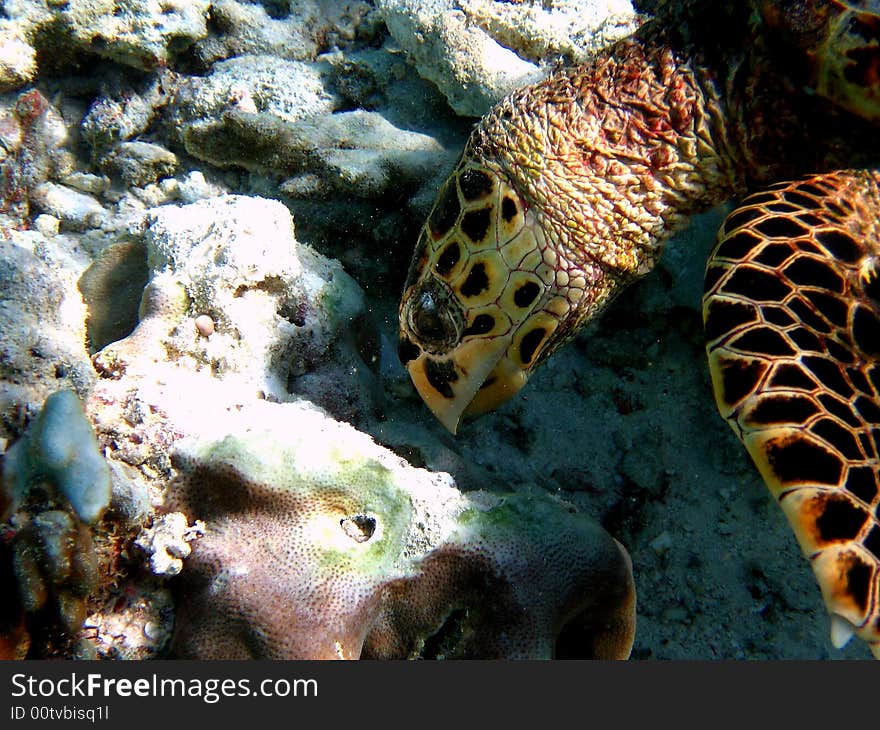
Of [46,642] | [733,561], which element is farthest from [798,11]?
[46,642]

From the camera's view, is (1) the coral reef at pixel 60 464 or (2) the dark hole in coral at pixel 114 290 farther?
(2) the dark hole in coral at pixel 114 290

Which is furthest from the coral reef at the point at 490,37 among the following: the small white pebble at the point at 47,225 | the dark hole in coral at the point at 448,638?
the dark hole in coral at the point at 448,638

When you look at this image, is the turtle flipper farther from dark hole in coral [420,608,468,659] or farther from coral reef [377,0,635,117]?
coral reef [377,0,635,117]

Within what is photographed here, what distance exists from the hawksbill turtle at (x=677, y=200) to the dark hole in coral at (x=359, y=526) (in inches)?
22.3

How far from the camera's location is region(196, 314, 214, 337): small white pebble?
181cm

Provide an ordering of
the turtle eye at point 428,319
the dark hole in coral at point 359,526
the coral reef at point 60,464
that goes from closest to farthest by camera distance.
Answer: the coral reef at point 60,464, the dark hole in coral at point 359,526, the turtle eye at point 428,319

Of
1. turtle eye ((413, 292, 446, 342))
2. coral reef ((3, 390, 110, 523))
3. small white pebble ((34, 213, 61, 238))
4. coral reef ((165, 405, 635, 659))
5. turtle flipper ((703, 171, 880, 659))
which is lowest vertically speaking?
small white pebble ((34, 213, 61, 238))

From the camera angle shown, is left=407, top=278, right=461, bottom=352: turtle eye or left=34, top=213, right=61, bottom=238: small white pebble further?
left=34, top=213, right=61, bottom=238: small white pebble

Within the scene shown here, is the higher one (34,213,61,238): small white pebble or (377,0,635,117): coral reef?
(377,0,635,117): coral reef

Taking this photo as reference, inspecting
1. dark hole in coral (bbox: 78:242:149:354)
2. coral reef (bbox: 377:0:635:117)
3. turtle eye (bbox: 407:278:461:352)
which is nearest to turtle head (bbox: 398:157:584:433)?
turtle eye (bbox: 407:278:461:352)

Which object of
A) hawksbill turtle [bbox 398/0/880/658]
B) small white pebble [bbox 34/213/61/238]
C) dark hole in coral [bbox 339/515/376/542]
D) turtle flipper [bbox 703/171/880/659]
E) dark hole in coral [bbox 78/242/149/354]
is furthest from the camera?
small white pebble [bbox 34/213/61/238]

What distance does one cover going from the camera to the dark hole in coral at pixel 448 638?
1484 millimetres

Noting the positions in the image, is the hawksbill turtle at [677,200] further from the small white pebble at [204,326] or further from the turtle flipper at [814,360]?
the small white pebble at [204,326]

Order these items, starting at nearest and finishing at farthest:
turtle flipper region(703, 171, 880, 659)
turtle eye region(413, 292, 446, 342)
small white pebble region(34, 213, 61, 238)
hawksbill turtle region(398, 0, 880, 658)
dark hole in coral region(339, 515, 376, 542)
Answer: turtle flipper region(703, 171, 880, 659) < dark hole in coral region(339, 515, 376, 542) < hawksbill turtle region(398, 0, 880, 658) < turtle eye region(413, 292, 446, 342) < small white pebble region(34, 213, 61, 238)
